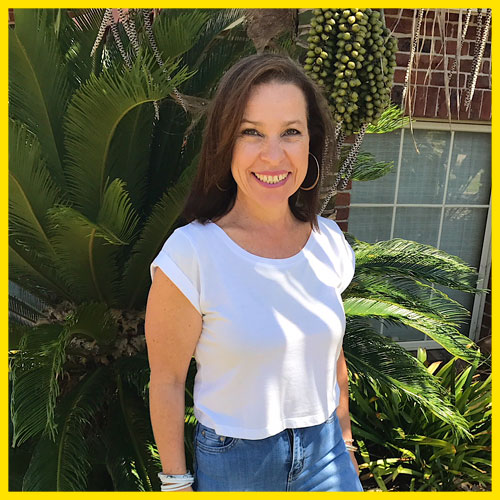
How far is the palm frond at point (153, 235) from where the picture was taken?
235cm

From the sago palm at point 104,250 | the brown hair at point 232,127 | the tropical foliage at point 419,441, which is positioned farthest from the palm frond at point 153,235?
the tropical foliage at point 419,441

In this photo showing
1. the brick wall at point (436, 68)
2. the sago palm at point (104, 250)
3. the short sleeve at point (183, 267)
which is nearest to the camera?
the short sleeve at point (183, 267)

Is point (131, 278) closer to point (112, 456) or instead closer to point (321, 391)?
point (112, 456)

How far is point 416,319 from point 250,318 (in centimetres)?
139

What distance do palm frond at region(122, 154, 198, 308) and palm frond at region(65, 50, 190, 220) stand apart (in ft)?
0.90

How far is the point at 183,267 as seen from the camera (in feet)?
4.49

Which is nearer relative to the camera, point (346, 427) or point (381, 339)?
point (346, 427)

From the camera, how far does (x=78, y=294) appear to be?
2.62 metres

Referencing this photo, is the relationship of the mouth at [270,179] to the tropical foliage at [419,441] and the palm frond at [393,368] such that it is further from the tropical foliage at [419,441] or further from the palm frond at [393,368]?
the tropical foliage at [419,441]

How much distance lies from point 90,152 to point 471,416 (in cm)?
277

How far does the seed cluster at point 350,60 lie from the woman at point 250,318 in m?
0.28

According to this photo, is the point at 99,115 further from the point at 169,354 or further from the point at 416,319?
the point at 416,319

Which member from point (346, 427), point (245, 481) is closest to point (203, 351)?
point (245, 481)

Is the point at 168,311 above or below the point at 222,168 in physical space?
below
